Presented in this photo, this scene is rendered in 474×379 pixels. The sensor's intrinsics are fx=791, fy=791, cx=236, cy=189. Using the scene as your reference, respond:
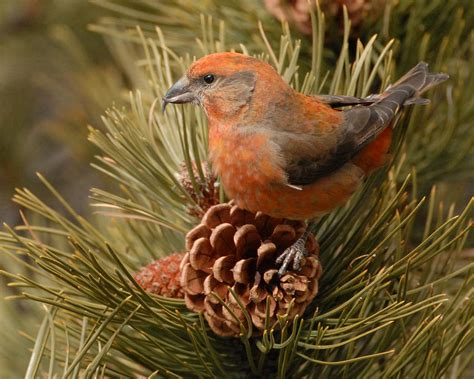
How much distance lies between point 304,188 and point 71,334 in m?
0.67

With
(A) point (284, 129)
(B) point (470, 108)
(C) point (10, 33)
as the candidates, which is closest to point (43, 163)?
(C) point (10, 33)

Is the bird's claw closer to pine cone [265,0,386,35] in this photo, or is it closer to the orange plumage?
the orange plumage

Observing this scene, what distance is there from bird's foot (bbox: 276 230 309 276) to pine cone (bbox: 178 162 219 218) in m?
0.28

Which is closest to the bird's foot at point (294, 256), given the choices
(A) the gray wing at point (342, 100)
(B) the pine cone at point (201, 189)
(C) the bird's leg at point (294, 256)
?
(C) the bird's leg at point (294, 256)

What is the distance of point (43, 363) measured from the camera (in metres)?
2.22

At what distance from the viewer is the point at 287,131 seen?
2.03 meters

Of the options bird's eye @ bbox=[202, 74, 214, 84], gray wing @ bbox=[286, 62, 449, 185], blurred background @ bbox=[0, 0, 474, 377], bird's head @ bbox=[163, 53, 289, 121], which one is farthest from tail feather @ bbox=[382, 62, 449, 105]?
bird's eye @ bbox=[202, 74, 214, 84]

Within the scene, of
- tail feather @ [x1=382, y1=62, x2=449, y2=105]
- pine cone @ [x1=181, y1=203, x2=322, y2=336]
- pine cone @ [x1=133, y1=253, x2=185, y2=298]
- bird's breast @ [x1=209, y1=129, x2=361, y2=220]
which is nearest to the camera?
pine cone @ [x1=181, y1=203, x2=322, y2=336]

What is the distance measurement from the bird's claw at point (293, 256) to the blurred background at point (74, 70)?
0.63 metres

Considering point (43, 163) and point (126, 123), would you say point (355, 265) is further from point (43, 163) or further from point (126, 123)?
point (43, 163)

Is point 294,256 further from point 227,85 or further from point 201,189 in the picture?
point 227,85

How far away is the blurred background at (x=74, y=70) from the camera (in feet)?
6.70

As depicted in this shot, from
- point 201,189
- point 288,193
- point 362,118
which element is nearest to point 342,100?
point 362,118

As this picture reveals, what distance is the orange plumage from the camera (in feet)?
6.24
